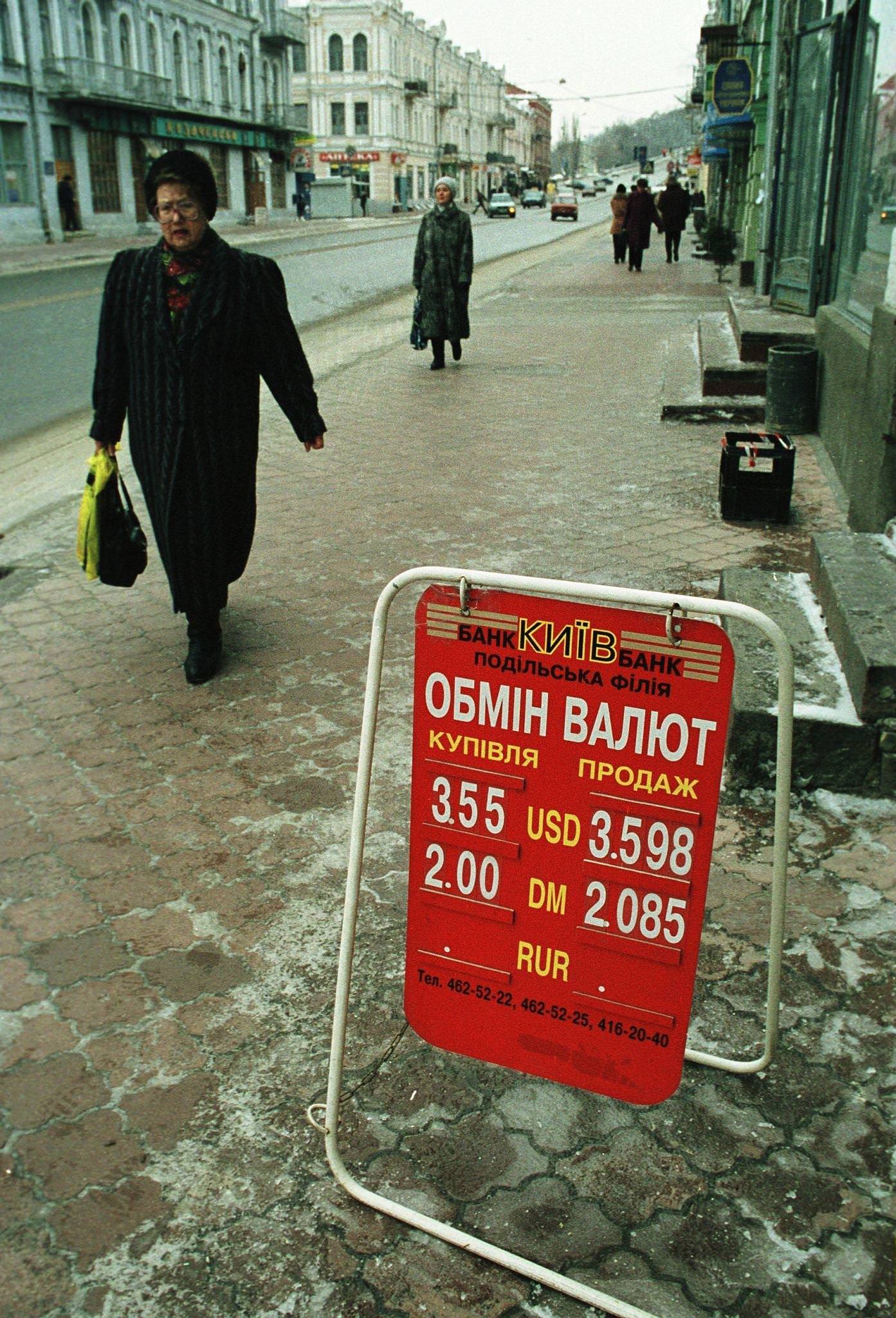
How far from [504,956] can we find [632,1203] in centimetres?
55

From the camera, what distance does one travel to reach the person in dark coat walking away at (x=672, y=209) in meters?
25.0

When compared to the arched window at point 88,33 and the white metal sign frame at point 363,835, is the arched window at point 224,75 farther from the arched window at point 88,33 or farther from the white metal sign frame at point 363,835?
the white metal sign frame at point 363,835

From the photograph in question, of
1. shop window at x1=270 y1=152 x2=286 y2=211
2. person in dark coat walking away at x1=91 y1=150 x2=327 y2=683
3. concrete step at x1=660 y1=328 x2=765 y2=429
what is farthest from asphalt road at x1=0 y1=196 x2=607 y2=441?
shop window at x1=270 y1=152 x2=286 y2=211

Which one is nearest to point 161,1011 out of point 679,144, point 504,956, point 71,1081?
point 71,1081

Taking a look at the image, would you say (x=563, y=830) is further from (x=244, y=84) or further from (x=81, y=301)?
(x=244, y=84)

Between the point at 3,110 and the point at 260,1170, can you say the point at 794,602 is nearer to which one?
the point at 260,1170

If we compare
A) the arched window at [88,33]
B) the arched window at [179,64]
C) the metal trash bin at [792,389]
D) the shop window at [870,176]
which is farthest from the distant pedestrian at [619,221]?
the arched window at [179,64]

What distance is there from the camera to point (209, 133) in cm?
5384

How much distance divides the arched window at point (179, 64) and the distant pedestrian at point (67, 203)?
12.5 meters

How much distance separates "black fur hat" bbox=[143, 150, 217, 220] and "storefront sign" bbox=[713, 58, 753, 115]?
17.0 metres

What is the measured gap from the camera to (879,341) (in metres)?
5.26

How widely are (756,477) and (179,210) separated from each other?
11.8 feet

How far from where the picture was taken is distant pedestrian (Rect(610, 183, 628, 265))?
80.7ft

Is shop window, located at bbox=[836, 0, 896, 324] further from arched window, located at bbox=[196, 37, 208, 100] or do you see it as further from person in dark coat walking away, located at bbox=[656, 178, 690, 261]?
arched window, located at bbox=[196, 37, 208, 100]
